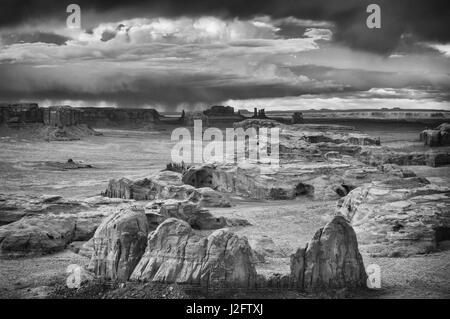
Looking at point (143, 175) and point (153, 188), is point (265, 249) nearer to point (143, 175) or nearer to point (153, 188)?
point (153, 188)

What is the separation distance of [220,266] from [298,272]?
222 centimetres

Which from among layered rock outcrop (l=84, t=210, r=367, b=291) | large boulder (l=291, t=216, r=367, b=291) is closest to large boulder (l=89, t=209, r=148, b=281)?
layered rock outcrop (l=84, t=210, r=367, b=291)

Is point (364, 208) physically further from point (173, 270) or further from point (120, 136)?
point (120, 136)

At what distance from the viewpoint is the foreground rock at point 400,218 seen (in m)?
21.5

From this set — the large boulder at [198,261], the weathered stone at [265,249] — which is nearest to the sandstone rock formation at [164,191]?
the weathered stone at [265,249]

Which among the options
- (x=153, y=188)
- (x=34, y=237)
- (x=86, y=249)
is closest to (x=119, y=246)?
(x=86, y=249)

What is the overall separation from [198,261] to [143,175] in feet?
73.1

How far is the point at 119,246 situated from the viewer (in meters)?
17.6

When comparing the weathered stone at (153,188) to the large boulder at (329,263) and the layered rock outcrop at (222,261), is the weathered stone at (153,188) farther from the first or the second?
the large boulder at (329,263)

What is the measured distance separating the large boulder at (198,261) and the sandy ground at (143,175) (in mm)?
1306

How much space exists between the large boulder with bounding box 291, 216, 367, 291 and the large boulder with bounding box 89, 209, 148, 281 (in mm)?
4574

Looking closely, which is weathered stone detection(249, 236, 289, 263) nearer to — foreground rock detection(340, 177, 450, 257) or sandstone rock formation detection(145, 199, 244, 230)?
foreground rock detection(340, 177, 450, 257)

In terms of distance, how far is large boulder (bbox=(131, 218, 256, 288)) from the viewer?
638 inches

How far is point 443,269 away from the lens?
1881 centimetres
